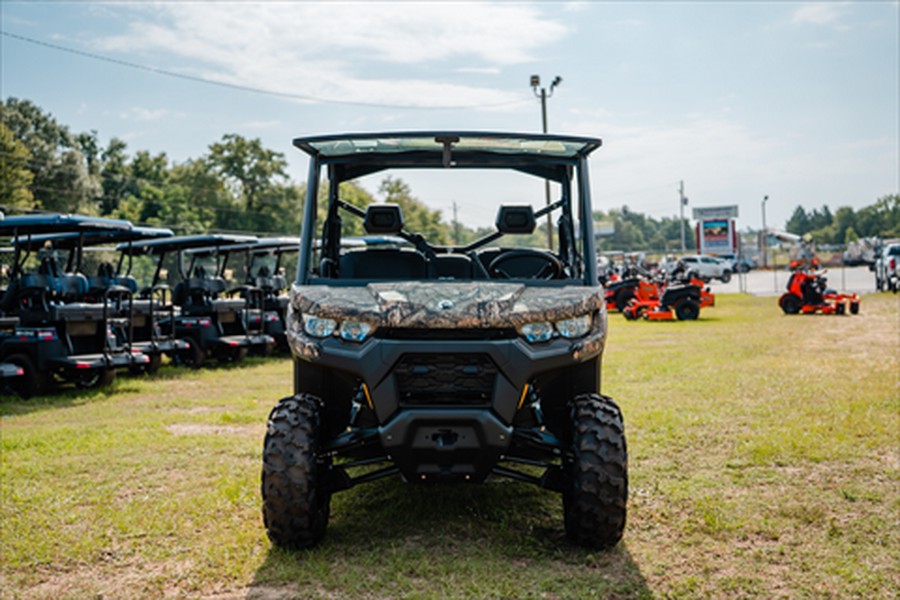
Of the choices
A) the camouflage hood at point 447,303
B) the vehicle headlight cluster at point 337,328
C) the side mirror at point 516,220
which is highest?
the side mirror at point 516,220

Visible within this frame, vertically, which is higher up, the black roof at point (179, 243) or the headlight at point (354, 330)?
the black roof at point (179, 243)

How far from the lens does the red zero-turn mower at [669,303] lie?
77.0 ft

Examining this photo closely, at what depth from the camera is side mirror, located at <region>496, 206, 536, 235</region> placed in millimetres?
5578

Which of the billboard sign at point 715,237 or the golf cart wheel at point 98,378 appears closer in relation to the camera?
the golf cart wheel at point 98,378

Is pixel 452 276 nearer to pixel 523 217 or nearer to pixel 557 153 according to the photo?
pixel 523 217

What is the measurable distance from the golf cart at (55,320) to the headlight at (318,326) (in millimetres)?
7060

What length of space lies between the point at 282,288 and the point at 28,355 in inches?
227

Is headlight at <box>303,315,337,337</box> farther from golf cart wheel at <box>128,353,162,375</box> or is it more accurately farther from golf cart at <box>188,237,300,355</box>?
golf cart at <box>188,237,300,355</box>

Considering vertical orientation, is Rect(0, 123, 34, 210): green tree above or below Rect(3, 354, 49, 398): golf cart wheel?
above

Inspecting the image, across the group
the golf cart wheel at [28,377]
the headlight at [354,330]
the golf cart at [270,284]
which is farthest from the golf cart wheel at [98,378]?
the headlight at [354,330]

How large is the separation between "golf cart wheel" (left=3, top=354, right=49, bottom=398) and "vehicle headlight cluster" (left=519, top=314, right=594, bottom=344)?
332 inches

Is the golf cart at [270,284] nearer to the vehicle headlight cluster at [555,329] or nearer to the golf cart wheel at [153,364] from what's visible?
the golf cart wheel at [153,364]

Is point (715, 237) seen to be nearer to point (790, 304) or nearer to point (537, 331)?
point (790, 304)

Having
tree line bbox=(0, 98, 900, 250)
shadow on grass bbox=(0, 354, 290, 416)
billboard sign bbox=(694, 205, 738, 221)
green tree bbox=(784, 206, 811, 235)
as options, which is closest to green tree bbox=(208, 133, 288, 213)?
tree line bbox=(0, 98, 900, 250)
